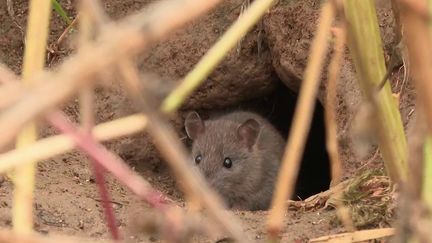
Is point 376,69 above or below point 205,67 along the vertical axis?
above

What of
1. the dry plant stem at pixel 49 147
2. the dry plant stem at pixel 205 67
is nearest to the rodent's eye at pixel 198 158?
the dry plant stem at pixel 205 67

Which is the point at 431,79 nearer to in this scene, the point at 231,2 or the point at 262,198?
the point at 231,2

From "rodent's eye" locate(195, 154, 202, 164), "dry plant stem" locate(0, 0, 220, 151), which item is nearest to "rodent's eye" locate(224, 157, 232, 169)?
"rodent's eye" locate(195, 154, 202, 164)

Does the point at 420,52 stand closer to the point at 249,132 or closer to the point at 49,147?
the point at 49,147

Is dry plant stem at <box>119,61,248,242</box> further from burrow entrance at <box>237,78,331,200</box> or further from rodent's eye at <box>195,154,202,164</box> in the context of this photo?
burrow entrance at <box>237,78,331,200</box>

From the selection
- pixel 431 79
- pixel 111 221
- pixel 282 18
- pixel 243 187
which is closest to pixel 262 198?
pixel 243 187

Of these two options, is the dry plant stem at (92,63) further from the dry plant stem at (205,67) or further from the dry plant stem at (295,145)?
the dry plant stem at (295,145)

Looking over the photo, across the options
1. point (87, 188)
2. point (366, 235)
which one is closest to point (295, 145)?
point (366, 235)
